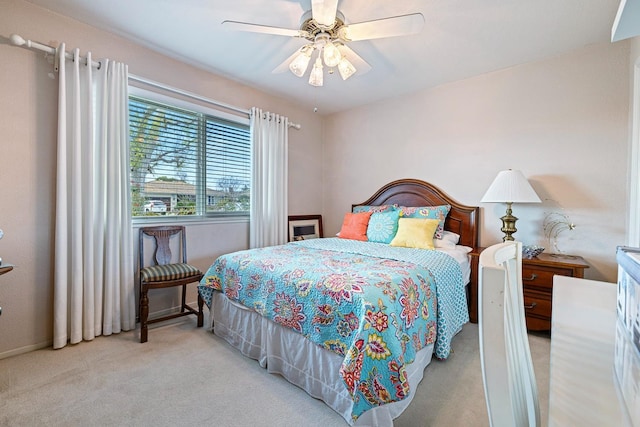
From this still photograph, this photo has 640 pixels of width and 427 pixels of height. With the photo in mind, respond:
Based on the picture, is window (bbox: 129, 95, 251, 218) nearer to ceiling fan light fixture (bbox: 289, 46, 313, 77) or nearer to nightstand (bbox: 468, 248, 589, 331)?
ceiling fan light fixture (bbox: 289, 46, 313, 77)

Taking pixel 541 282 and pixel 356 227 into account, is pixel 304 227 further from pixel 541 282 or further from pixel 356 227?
pixel 541 282

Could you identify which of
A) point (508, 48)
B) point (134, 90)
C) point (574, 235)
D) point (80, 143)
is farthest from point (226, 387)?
point (508, 48)

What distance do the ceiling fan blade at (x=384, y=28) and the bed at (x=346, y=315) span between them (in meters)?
1.54

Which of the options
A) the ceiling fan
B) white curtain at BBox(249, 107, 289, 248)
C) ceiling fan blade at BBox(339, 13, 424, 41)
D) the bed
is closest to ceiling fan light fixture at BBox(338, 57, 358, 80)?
the ceiling fan

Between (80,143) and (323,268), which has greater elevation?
(80,143)

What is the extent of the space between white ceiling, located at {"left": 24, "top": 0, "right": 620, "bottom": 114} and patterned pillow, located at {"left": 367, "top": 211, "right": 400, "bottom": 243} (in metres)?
1.54

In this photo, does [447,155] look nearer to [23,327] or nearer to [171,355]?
[171,355]

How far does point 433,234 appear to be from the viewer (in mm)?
2816

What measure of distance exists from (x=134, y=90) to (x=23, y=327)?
6.88 ft

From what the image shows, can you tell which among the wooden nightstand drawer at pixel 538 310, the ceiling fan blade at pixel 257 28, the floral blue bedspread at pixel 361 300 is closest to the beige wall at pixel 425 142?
the wooden nightstand drawer at pixel 538 310

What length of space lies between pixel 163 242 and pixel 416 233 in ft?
8.23

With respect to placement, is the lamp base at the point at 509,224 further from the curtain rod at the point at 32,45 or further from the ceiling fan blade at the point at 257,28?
the curtain rod at the point at 32,45

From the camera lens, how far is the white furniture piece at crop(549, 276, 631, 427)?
20.1 inches

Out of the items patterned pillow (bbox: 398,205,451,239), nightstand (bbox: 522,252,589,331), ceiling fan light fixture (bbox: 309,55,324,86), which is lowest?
nightstand (bbox: 522,252,589,331)
